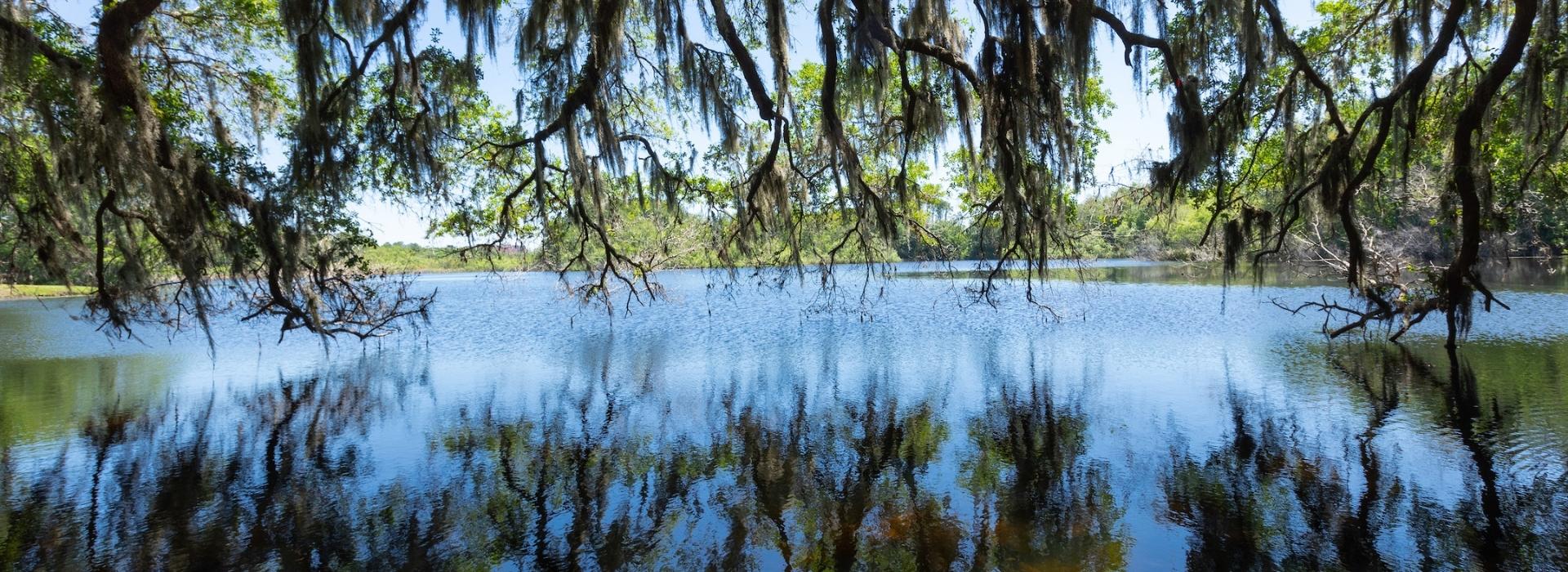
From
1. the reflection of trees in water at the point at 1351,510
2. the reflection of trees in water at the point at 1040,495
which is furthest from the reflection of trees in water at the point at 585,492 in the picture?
the reflection of trees in water at the point at 1351,510

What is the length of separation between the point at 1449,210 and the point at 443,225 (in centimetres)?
1009

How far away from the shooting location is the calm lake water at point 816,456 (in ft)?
13.4

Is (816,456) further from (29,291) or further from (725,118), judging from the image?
(29,291)

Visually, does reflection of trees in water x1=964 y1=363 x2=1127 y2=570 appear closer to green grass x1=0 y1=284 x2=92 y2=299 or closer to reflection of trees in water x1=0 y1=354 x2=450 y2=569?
reflection of trees in water x1=0 y1=354 x2=450 y2=569

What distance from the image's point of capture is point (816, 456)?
19.4ft

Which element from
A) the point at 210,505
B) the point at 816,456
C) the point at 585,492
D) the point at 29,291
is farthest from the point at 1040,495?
the point at 29,291

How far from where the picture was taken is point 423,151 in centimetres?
696

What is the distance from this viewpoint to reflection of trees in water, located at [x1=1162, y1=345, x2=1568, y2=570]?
12.2ft

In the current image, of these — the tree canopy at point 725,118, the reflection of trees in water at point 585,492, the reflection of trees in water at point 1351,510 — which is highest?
the tree canopy at point 725,118

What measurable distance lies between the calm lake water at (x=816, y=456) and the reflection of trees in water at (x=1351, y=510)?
0.07ft

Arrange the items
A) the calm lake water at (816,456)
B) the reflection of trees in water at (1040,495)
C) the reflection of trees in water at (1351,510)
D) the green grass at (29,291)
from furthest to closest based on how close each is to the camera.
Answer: the green grass at (29,291) → the calm lake water at (816,456) → the reflection of trees in water at (1040,495) → the reflection of trees in water at (1351,510)

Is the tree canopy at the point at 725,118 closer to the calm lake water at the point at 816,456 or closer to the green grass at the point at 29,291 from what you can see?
the calm lake water at the point at 816,456

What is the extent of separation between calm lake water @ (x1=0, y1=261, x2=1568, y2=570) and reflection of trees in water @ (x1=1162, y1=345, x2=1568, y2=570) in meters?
0.02

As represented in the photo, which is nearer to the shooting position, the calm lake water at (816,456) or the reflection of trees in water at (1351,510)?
the reflection of trees in water at (1351,510)
